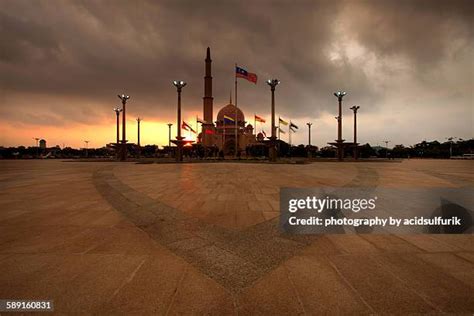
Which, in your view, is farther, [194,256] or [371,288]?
[194,256]

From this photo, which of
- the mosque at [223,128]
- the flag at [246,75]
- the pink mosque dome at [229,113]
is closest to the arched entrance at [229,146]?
the mosque at [223,128]

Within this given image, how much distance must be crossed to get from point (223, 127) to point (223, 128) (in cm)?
92

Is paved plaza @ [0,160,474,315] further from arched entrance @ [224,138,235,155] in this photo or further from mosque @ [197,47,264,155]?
arched entrance @ [224,138,235,155]

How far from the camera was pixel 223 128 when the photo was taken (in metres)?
87.8

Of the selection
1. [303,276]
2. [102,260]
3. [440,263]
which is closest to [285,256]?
[303,276]

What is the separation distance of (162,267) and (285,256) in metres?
1.92

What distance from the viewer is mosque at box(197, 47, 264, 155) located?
87.8m

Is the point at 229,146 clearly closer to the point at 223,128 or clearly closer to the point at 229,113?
the point at 223,128

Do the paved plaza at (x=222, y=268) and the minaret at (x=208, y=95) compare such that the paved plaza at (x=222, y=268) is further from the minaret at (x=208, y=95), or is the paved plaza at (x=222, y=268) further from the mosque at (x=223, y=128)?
the minaret at (x=208, y=95)

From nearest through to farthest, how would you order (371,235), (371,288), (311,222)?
(371,288) < (371,235) < (311,222)

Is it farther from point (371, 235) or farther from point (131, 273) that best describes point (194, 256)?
point (371, 235)

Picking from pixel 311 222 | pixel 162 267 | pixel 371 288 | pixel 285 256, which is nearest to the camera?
pixel 371 288

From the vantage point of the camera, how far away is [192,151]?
86062mm

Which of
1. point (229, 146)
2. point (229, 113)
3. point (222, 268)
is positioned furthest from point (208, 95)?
point (222, 268)
